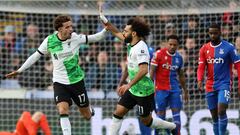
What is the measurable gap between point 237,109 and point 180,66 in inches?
80.1

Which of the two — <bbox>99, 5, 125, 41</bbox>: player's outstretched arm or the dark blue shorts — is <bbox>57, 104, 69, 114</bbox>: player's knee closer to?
<bbox>99, 5, 125, 41</bbox>: player's outstretched arm

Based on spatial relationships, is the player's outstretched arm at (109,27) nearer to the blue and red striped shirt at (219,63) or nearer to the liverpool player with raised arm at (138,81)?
the liverpool player with raised arm at (138,81)

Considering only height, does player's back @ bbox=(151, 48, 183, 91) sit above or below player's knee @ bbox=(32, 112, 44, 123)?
above

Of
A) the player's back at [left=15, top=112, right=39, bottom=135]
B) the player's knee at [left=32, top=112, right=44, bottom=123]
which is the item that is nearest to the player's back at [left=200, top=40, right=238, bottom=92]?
the player's knee at [left=32, top=112, right=44, bottom=123]

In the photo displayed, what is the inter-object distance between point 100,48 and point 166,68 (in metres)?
3.06

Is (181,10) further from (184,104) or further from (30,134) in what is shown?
(30,134)

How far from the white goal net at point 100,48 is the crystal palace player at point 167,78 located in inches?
59.2

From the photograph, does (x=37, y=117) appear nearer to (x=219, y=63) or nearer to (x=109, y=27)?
(x=109, y=27)

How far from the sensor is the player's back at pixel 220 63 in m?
13.5

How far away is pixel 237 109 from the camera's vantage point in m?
16.1

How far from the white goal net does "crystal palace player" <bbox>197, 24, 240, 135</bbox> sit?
1835 millimetres

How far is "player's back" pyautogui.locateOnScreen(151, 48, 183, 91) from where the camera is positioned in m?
14.7

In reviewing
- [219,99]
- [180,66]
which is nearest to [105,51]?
[180,66]

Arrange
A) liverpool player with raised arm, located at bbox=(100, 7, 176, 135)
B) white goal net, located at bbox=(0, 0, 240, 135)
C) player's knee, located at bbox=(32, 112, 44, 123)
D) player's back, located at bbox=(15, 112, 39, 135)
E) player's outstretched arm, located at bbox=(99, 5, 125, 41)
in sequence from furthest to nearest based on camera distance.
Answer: white goal net, located at bbox=(0, 0, 240, 135) < player's knee, located at bbox=(32, 112, 44, 123) < player's back, located at bbox=(15, 112, 39, 135) < player's outstretched arm, located at bbox=(99, 5, 125, 41) < liverpool player with raised arm, located at bbox=(100, 7, 176, 135)
